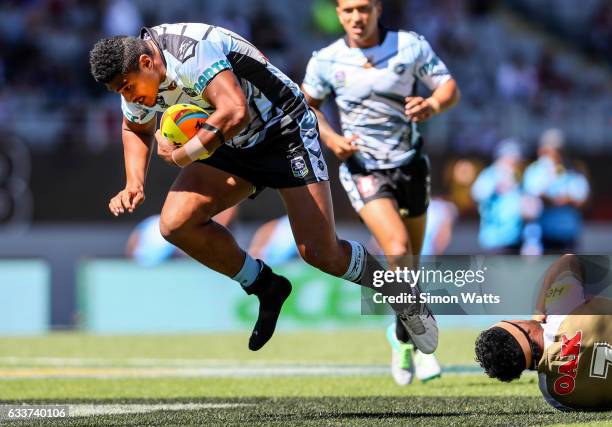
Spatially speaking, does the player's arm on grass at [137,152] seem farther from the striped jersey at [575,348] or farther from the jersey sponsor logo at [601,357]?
the jersey sponsor logo at [601,357]

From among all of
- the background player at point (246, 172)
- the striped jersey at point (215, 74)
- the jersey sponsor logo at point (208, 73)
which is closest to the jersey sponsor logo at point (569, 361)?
the background player at point (246, 172)

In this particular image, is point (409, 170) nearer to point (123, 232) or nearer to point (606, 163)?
point (123, 232)

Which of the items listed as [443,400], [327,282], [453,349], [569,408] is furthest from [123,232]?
[569,408]

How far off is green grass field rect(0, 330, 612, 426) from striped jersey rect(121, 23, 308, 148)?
1.74 meters

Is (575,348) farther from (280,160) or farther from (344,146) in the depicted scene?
(344,146)

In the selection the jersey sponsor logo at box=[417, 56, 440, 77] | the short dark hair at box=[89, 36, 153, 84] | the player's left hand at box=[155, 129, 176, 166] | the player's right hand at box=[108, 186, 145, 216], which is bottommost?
the player's right hand at box=[108, 186, 145, 216]

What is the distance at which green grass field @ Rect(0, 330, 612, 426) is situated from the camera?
22.6ft

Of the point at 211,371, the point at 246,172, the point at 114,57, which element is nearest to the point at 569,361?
the point at 246,172

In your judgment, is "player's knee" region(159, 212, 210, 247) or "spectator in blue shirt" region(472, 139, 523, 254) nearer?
"player's knee" region(159, 212, 210, 247)

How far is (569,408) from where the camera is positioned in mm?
6348

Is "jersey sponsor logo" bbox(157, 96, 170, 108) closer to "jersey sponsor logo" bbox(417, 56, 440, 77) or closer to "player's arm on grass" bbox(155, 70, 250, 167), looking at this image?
"player's arm on grass" bbox(155, 70, 250, 167)

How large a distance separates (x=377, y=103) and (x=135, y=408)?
2.82 m

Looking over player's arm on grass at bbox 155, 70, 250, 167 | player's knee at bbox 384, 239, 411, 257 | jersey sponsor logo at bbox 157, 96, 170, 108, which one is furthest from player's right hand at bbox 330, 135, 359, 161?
player's arm on grass at bbox 155, 70, 250, 167

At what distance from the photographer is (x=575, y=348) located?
6090 millimetres
